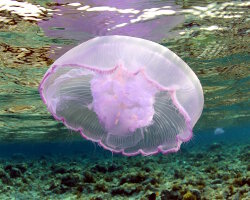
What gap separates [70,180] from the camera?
319 inches

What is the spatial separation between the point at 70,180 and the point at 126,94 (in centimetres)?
531

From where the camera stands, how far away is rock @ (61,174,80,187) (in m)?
8.02

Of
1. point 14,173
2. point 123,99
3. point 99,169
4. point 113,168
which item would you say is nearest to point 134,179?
point 99,169

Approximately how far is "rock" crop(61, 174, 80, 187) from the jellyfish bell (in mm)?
3818

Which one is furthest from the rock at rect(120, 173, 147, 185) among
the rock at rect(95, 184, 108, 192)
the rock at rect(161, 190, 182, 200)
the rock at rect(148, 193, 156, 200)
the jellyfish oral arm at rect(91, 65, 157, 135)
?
the jellyfish oral arm at rect(91, 65, 157, 135)

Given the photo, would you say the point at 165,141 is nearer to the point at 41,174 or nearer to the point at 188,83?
the point at 188,83

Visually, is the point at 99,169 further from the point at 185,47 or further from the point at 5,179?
the point at 185,47

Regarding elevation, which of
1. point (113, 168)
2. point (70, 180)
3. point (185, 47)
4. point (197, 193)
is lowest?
point (113, 168)

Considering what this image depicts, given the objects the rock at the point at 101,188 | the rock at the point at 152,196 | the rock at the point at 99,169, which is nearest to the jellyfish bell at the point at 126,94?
the rock at the point at 152,196

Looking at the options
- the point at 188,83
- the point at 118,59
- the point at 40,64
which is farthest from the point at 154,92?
the point at 40,64

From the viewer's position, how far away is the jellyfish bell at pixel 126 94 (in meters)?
3.18

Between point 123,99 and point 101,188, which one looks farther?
point 101,188

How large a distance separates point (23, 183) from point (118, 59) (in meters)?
7.35

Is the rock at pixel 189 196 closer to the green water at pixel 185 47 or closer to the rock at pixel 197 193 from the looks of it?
the rock at pixel 197 193
